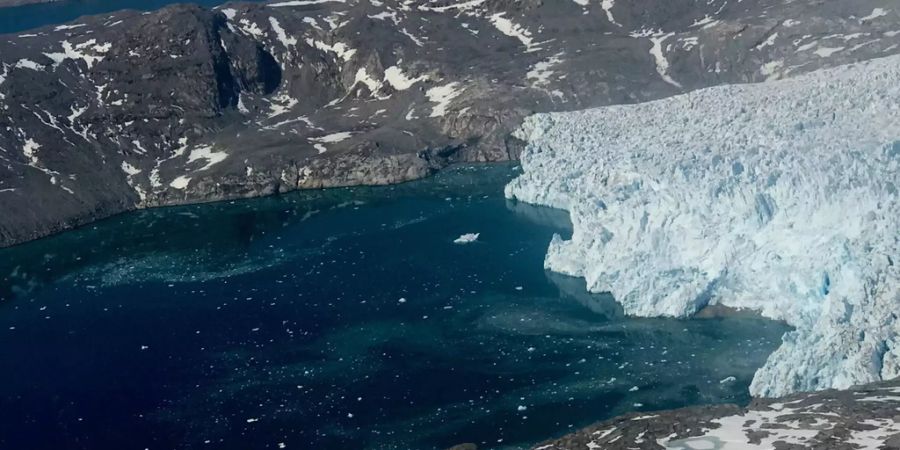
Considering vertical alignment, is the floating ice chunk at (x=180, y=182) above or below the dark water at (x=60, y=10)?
below

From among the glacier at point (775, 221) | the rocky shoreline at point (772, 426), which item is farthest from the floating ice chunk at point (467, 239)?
the rocky shoreline at point (772, 426)

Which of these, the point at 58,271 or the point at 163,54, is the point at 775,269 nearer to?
the point at 58,271

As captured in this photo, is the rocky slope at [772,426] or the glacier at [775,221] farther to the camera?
the glacier at [775,221]

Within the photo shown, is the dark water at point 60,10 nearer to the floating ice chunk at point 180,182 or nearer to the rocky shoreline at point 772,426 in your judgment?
the floating ice chunk at point 180,182

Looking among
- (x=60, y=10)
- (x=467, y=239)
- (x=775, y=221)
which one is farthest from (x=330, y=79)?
(x=60, y=10)

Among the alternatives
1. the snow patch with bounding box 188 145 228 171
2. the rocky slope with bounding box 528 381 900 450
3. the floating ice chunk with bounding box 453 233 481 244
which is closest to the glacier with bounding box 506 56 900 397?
the floating ice chunk with bounding box 453 233 481 244

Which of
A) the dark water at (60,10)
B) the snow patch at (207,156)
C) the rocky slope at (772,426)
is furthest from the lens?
the dark water at (60,10)

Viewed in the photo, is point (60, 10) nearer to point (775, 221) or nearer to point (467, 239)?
point (467, 239)
